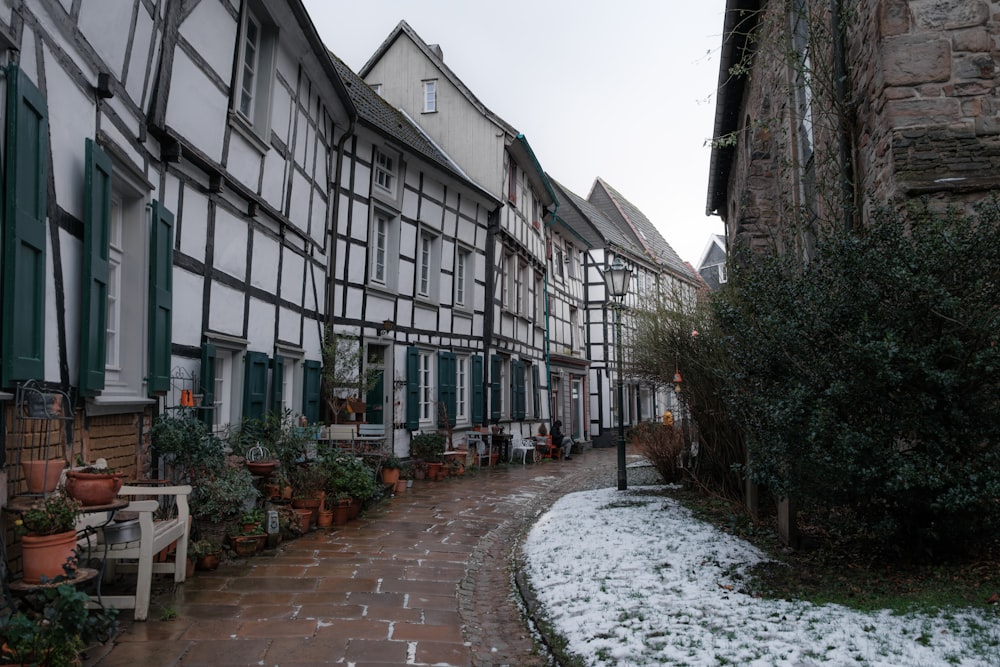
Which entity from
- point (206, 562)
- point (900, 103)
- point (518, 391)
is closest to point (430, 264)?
point (518, 391)

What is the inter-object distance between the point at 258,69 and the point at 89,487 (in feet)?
19.0

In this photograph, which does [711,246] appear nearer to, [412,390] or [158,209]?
[412,390]

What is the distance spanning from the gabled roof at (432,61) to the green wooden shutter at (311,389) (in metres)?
8.59

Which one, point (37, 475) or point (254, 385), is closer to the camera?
point (37, 475)

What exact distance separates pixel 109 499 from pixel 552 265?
62.5 ft

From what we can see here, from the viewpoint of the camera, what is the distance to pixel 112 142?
16.8 ft

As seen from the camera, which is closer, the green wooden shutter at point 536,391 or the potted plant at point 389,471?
the potted plant at point 389,471

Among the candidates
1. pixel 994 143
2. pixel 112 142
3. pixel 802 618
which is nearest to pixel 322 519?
pixel 112 142

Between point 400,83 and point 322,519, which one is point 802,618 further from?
point 400,83

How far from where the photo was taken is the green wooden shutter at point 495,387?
16.7 m

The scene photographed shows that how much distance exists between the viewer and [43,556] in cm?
364

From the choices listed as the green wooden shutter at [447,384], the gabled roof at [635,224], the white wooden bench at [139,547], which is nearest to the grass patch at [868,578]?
the white wooden bench at [139,547]

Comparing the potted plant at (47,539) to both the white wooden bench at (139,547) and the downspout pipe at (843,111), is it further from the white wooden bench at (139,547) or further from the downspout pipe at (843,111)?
the downspout pipe at (843,111)

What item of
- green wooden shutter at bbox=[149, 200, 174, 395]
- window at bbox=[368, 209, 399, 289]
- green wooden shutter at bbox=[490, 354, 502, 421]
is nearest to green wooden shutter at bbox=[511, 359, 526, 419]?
green wooden shutter at bbox=[490, 354, 502, 421]
